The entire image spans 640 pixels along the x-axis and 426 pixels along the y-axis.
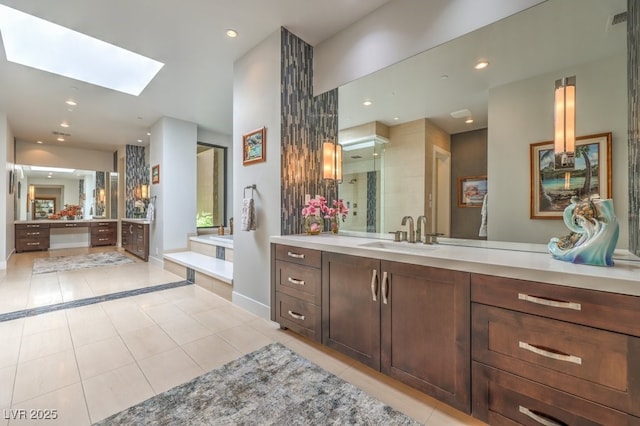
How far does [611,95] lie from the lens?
1.47 meters

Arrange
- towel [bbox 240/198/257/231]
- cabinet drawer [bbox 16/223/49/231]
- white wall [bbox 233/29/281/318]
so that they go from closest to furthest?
white wall [bbox 233/29/281/318] → towel [bbox 240/198/257/231] → cabinet drawer [bbox 16/223/49/231]

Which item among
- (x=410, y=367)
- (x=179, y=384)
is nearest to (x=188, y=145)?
(x=179, y=384)

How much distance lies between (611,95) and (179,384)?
311 cm

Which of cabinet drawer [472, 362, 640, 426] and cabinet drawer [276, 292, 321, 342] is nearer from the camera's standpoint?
cabinet drawer [472, 362, 640, 426]

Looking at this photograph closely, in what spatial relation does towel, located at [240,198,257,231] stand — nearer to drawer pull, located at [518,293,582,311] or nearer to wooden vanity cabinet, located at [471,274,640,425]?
wooden vanity cabinet, located at [471,274,640,425]

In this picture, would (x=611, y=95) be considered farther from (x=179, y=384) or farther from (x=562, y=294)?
(x=179, y=384)

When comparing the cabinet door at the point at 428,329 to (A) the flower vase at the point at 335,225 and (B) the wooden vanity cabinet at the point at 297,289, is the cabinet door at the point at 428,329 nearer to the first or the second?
(B) the wooden vanity cabinet at the point at 297,289

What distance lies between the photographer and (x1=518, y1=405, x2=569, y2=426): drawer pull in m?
1.18

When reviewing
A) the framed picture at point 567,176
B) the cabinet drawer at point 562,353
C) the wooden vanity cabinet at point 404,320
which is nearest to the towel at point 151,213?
the wooden vanity cabinet at point 404,320

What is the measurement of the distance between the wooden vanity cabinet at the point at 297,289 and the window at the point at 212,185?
4.53m

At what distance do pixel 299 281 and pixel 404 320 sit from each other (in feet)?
3.20

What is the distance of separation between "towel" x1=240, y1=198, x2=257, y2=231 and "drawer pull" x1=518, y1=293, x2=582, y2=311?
7.59ft

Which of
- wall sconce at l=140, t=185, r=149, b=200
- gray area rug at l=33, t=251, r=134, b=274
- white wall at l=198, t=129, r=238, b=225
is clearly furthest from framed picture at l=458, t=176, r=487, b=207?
wall sconce at l=140, t=185, r=149, b=200

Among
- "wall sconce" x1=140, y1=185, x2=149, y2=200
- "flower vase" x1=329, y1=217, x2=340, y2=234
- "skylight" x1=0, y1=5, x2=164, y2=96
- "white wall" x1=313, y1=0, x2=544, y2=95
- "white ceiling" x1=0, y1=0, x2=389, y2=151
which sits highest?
"skylight" x1=0, y1=5, x2=164, y2=96
